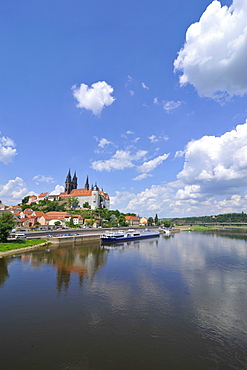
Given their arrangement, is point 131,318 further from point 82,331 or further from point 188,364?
point 188,364

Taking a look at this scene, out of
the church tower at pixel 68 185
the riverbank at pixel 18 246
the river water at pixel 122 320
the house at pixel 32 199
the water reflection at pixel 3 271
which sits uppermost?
the church tower at pixel 68 185

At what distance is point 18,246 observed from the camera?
1727 inches

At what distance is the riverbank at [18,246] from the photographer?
39.5 meters

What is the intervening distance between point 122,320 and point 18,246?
3673 centimetres

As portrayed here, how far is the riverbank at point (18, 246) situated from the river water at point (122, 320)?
12.2 meters

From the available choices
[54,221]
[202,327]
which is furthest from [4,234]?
[54,221]

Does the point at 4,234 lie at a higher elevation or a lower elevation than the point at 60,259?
higher

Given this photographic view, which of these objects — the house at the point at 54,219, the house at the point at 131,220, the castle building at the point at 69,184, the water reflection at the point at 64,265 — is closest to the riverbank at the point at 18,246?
the water reflection at the point at 64,265

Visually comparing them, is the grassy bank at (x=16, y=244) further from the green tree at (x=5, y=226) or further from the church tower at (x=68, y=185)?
the church tower at (x=68, y=185)

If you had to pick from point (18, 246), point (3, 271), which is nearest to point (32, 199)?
point (18, 246)

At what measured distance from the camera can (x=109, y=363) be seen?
11.3 meters

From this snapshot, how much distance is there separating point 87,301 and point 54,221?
3379 inches

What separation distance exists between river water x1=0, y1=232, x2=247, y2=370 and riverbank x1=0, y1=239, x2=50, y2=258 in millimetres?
12243

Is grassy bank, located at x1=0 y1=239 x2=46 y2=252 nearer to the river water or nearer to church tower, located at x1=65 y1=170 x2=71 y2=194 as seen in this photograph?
the river water
